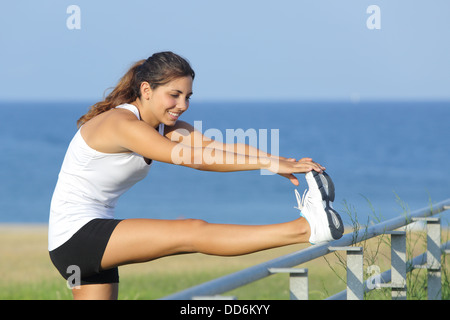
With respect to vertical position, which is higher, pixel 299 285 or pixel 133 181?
pixel 133 181

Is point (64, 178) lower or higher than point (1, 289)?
higher

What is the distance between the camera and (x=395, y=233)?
3920mm

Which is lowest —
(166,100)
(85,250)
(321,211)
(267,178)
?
(85,250)

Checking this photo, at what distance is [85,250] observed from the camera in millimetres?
3172

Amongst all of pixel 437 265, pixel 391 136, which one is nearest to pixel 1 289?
pixel 437 265

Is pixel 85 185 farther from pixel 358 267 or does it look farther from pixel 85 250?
pixel 358 267

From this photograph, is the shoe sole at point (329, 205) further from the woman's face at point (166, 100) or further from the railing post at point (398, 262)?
the railing post at point (398, 262)

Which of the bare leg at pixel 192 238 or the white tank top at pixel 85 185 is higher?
the white tank top at pixel 85 185

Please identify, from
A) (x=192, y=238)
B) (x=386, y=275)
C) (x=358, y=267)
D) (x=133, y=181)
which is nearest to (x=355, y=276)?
(x=358, y=267)

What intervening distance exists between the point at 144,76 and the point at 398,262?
1.69m

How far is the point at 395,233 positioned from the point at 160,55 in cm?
155

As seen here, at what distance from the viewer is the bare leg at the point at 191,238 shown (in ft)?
9.71

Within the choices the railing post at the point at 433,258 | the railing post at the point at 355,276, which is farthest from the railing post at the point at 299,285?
the railing post at the point at 433,258

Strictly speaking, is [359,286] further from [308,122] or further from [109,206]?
[308,122]
